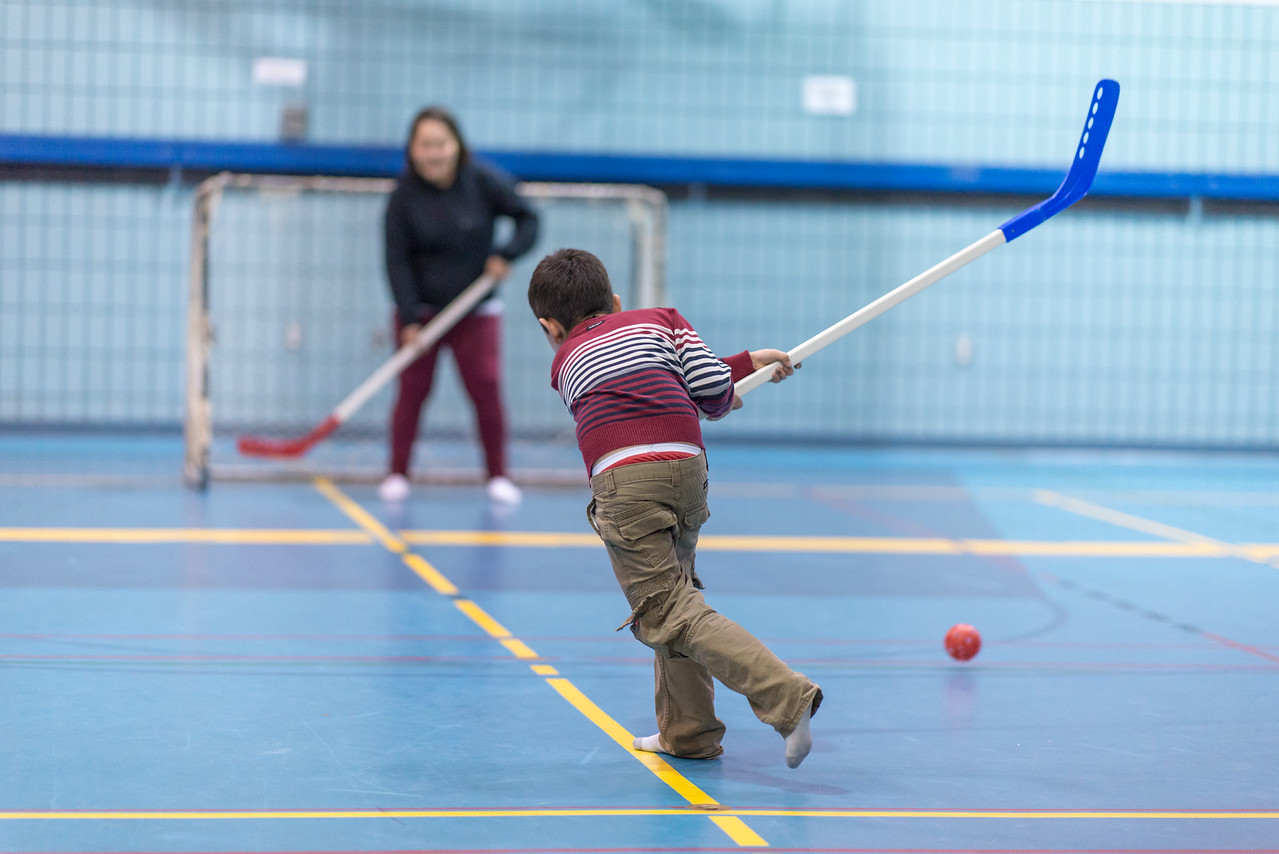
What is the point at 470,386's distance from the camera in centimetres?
736

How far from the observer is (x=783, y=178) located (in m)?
10.1

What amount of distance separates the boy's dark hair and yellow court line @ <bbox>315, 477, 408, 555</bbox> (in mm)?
2746

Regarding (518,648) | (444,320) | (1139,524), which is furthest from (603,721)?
(1139,524)

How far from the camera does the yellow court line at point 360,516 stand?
6.07m

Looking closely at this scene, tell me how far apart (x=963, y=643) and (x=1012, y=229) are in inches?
45.7

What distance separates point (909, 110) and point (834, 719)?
7.30m

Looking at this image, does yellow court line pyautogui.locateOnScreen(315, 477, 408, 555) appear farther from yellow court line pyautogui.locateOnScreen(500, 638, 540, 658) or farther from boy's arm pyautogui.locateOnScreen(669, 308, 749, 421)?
boy's arm pyautogui.locateOnScreen(669, 308, 749, 421)

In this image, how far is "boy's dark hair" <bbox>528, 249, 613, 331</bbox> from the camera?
323 centimetres

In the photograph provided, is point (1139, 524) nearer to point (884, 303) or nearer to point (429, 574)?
point (429, 574)

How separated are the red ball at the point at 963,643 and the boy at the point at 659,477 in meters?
1.16

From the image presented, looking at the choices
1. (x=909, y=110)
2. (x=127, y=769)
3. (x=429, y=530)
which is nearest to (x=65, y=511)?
(x=429, y=530)

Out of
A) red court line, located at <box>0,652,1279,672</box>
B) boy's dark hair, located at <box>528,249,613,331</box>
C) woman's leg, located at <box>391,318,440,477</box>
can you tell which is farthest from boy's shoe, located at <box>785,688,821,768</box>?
woman's leg, located at <box>391,318,440,477</box>

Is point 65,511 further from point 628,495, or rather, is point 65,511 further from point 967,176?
point 967,176

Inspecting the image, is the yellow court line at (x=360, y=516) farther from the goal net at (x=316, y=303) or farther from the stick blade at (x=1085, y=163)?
the stick blade at (x=1085, y=163)
